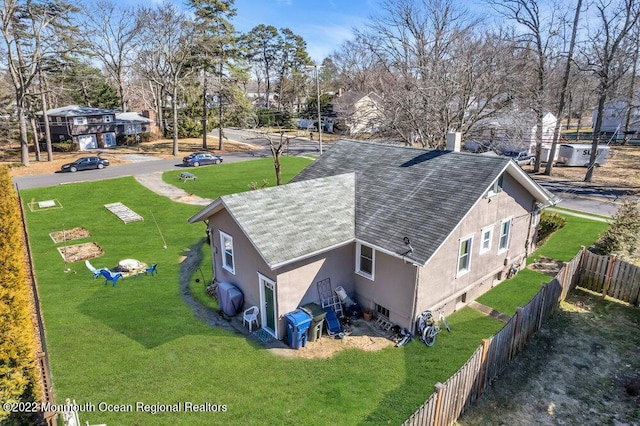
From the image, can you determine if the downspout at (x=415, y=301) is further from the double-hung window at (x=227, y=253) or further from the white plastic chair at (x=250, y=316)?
the double-hung window at (x=227, y=253)

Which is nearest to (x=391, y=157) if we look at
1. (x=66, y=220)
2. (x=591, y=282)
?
(x=591, y=282)

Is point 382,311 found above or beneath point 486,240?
beneath

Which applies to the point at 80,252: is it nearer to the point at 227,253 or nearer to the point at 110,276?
the point at 110,276

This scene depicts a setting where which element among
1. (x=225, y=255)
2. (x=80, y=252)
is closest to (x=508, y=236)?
(x=225, y=255)

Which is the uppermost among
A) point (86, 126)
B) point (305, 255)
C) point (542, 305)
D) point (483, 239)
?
point (86, 126)

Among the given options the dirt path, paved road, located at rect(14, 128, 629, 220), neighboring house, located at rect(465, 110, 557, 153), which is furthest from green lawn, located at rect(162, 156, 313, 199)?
the dirt path

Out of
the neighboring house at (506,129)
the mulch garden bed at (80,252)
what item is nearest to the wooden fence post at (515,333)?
the mulch garden bed at (80,252)

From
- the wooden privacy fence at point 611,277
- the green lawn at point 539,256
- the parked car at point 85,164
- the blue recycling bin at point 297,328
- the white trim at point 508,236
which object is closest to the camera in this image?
the blue recycling bin at point 297,328
